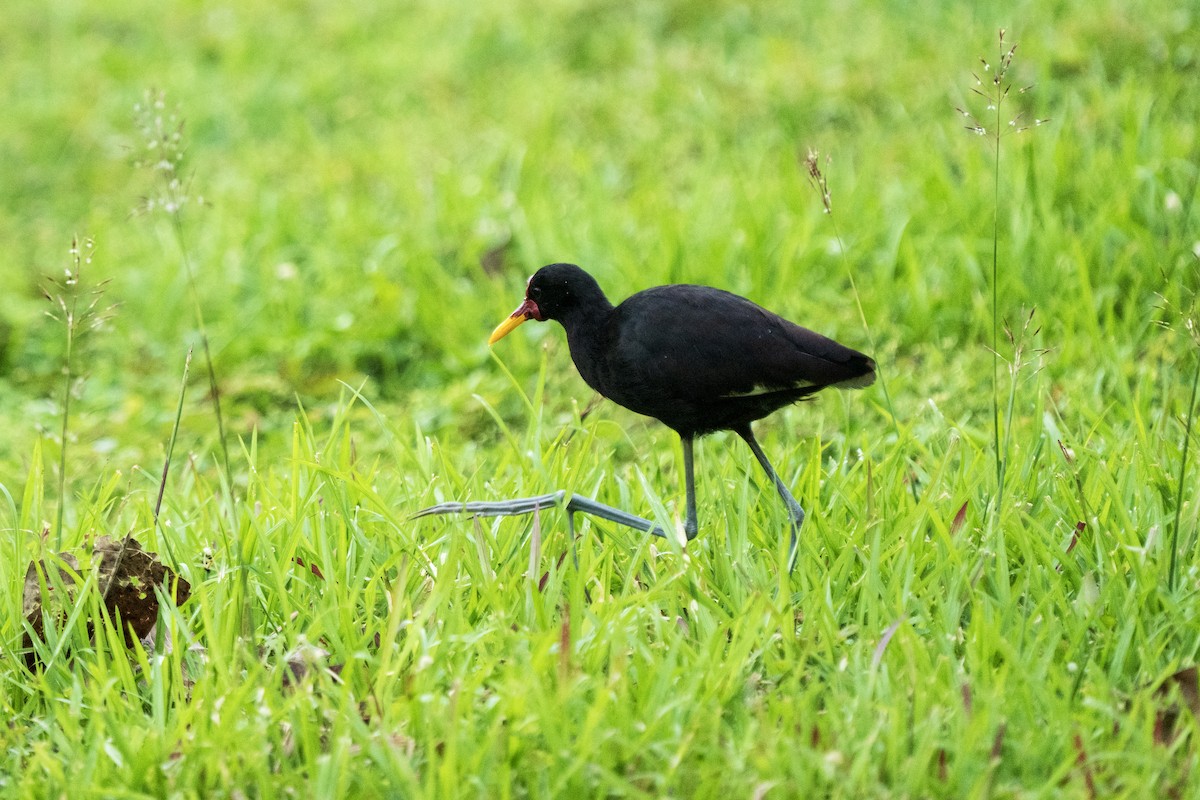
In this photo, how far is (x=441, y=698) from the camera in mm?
2412

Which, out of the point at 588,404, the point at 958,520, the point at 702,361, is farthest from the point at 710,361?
the point at 588,404

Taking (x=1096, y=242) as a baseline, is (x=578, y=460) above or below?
below

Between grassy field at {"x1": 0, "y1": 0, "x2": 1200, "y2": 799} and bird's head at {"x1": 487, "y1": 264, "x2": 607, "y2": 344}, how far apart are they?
218 millimetres

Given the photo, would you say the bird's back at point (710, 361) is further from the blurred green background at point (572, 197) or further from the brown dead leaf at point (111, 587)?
the blurred green background at point (572, 197)

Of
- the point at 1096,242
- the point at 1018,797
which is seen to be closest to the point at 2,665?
the point at 1018,797

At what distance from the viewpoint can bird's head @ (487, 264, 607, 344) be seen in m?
3.06

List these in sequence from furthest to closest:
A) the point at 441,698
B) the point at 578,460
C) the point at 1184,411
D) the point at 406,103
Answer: the point at 406,103
the point at 1184,411
the point at 578,460
the point at 441,698

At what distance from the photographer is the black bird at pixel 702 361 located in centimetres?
283

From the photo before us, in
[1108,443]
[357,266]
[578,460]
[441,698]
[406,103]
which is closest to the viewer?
[441,698]

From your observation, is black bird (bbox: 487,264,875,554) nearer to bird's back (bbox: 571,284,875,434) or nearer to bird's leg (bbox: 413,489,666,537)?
bird's back (bbox: 571,284,875,434)

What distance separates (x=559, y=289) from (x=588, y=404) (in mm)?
682

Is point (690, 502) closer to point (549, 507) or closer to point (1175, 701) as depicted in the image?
point (549, 507)

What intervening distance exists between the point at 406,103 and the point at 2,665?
558 centimetres

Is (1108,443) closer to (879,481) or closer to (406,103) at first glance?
(879,481)
